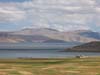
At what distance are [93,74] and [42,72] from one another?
902 cm

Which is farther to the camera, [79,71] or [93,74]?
[79,71]

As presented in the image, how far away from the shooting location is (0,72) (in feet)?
211

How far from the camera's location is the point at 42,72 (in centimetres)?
6488

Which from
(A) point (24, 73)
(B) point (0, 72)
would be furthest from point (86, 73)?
(B) point (0, 72)

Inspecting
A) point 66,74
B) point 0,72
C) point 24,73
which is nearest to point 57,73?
point 66,74

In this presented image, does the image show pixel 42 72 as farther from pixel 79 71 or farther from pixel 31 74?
pixel 79 71

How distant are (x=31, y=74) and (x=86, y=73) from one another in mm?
9674

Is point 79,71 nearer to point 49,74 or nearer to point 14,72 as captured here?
point 49,74

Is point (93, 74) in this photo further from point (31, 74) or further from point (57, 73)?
point (31, 74)

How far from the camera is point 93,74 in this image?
6288cm

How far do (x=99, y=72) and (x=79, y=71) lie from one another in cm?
381

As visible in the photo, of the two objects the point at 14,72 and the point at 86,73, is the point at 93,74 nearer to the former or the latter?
the point at 86,73

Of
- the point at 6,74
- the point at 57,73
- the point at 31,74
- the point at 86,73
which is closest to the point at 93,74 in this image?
the point at 86,73

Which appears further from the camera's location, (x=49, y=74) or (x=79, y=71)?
(x=79, y=71)
